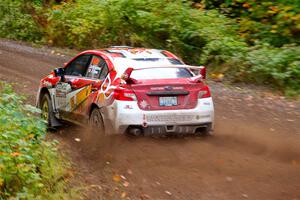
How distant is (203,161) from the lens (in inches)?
346

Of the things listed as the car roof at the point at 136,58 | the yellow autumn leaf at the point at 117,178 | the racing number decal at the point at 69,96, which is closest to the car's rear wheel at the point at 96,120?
the racing number decal at the point at 69,96

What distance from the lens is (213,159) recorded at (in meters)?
8.88

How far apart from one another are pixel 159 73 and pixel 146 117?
2.78 ft

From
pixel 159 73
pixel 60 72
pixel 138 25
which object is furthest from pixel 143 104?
pixel 138 25

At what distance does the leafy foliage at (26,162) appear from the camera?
659cm

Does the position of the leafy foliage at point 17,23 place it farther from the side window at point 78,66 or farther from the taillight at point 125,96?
the taillight at point 125,96

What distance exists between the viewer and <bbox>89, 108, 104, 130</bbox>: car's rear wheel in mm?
9914

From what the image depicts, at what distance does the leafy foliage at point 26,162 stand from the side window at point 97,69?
2.25 meters

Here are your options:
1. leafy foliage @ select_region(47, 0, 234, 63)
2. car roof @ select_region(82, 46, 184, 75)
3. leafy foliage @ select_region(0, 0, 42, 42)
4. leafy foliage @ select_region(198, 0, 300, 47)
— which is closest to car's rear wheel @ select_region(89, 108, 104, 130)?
car roof @ select_region(82, 46, 184, 75)

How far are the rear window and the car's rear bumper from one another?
0.53m

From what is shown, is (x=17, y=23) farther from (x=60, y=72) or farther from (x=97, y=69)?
(x=97, y=69)

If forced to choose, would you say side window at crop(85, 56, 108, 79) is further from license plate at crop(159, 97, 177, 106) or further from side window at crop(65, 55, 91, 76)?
license plate at crop(159, 97, 177, 106)

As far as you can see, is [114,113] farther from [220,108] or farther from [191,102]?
[220,108]

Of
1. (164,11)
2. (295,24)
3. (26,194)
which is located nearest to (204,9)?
(164,11)
